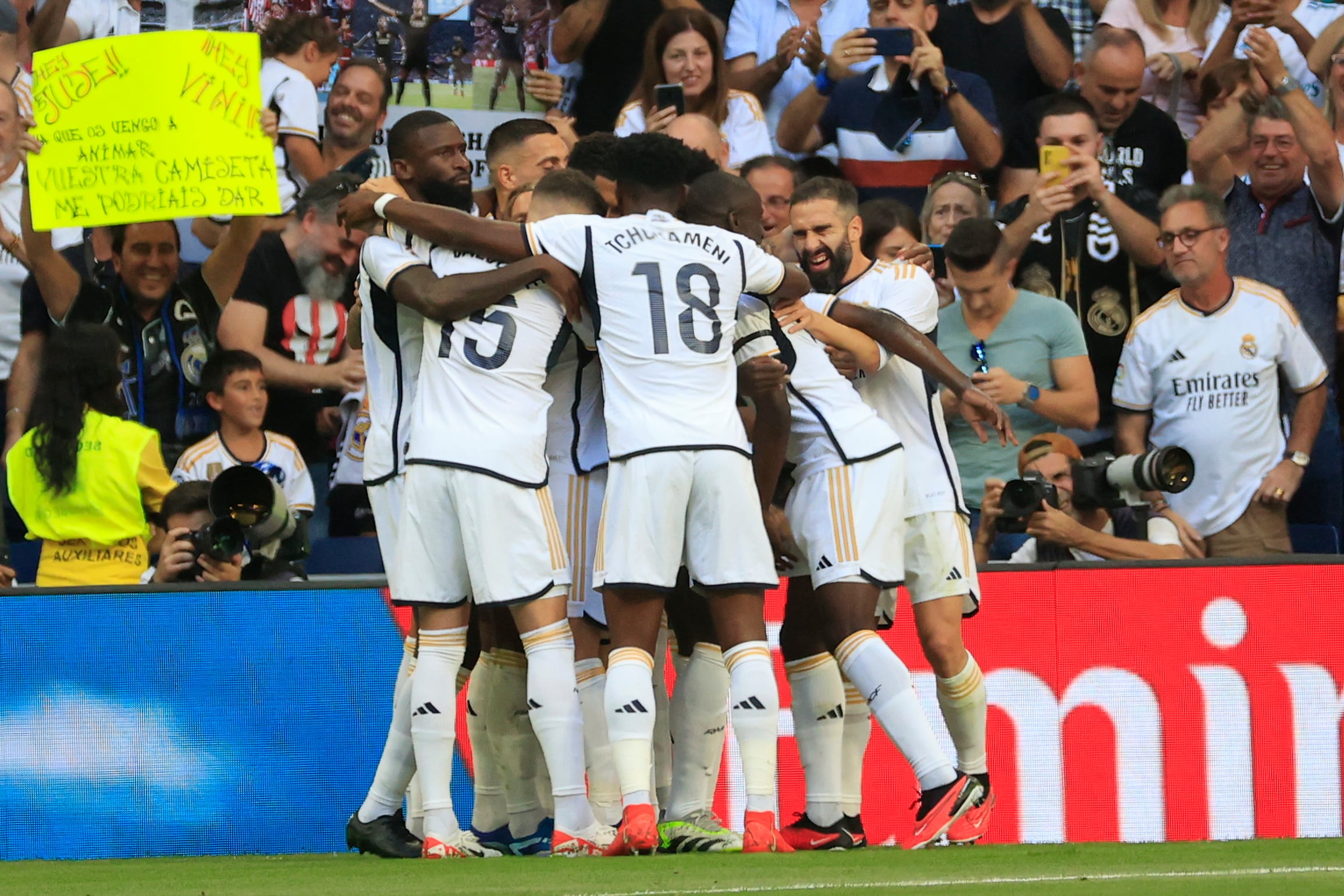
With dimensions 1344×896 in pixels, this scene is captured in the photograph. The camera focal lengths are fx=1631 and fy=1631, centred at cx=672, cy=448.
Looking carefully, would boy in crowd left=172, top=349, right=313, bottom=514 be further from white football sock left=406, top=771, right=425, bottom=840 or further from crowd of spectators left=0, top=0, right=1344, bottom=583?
white football sock left=406, top=771, right=425, bottom=840

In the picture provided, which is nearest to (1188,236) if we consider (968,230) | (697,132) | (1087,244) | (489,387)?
(1087,244)

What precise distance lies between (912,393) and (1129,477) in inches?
46.4

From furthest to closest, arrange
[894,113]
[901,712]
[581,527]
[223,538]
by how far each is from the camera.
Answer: [894,113], [223,538], [581,527], [901,712]

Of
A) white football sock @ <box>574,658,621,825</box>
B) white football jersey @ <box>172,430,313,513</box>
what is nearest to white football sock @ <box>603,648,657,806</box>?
white football sock @ <box>574,658,621,825</box>

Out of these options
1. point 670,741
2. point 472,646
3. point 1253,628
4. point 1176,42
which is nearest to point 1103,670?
point 1253,628

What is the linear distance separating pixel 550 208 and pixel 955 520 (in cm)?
181

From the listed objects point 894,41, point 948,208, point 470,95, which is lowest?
point 948,208

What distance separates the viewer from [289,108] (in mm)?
8102

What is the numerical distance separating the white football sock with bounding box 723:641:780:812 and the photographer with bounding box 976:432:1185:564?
2.21 meters

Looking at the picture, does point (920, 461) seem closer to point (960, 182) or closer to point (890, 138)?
point (960, 182)

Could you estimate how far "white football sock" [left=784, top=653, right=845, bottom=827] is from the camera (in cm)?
534

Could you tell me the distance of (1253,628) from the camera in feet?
21.9

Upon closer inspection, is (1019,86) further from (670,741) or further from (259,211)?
(670,741)

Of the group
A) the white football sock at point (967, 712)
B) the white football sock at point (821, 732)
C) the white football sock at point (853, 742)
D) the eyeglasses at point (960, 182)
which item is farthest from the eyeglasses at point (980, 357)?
the white football sock at point (821, 732)
